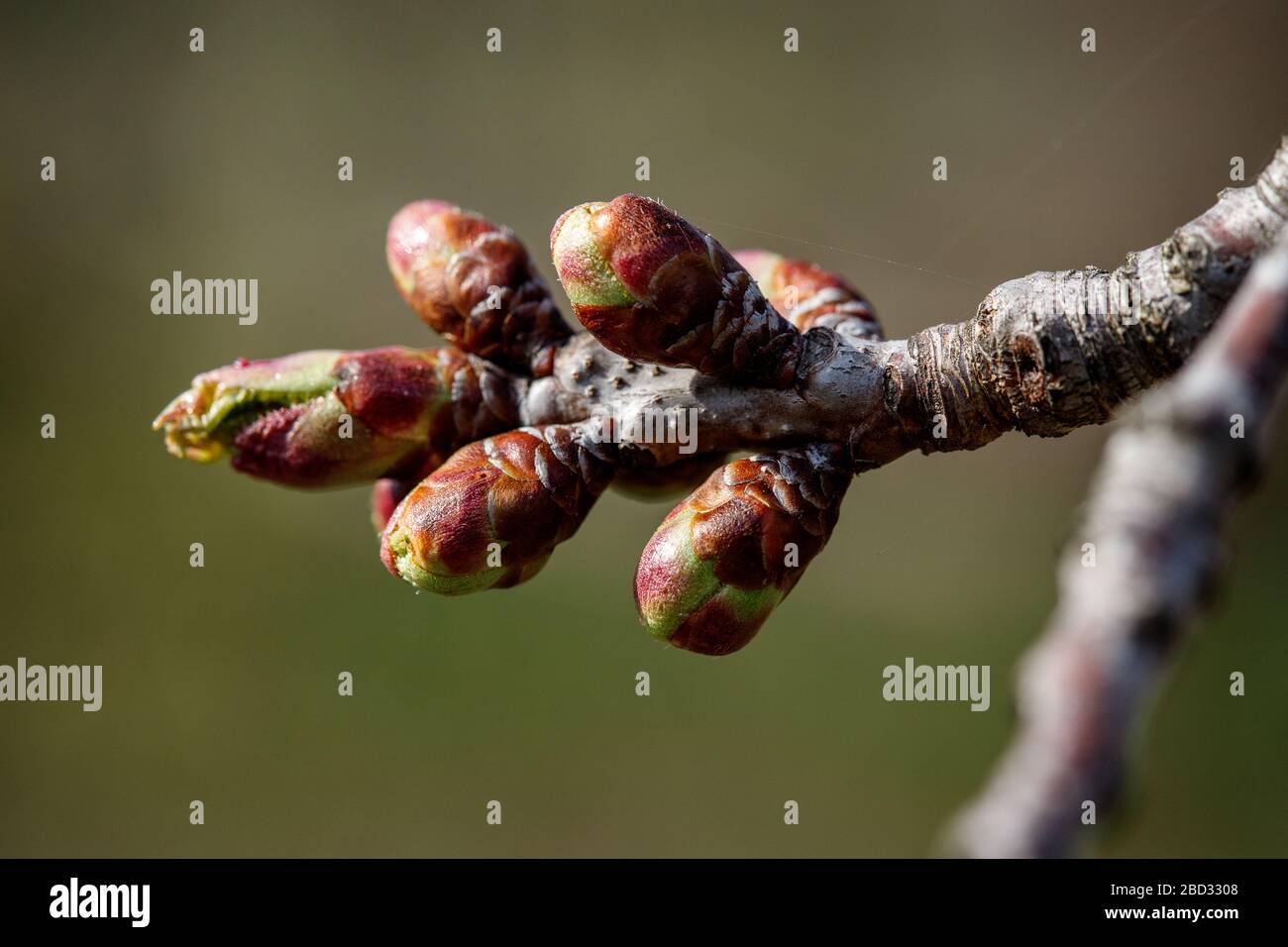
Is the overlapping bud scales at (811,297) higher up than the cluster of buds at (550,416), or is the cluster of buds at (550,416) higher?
the overlapping bud scales at (811,297)

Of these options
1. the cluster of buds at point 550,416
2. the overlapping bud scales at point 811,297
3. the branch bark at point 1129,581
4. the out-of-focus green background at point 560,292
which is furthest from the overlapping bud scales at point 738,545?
the out-of-focus green background at point 560,292

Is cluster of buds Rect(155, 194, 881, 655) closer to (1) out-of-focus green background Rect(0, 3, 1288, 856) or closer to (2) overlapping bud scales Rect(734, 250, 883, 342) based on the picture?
(2) overlapping bud scales Rect(734, 250, 883, 342)

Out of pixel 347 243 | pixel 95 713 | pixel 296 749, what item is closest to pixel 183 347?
pixel 347 243

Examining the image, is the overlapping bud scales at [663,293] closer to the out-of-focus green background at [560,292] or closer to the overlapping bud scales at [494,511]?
the overlapping bud scales at [494,511]

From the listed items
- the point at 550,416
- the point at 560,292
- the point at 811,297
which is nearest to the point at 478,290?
the point at 550,416

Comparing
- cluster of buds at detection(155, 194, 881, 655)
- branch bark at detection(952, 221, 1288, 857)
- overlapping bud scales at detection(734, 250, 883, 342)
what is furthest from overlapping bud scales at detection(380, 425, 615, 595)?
branch bark at detection(952, 221, 1288, 857)
